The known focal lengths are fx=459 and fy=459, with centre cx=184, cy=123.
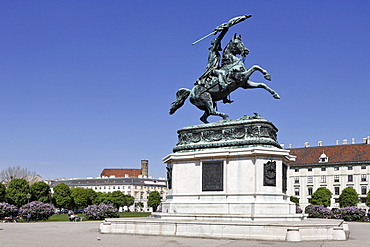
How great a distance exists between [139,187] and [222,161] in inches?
Answer: 6197

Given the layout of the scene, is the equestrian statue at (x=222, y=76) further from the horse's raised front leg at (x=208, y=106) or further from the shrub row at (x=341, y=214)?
the shrub row at (x=341, y=214)

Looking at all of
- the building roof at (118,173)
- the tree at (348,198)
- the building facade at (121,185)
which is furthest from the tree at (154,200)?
the building roof at (118,173)

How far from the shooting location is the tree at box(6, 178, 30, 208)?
235ft

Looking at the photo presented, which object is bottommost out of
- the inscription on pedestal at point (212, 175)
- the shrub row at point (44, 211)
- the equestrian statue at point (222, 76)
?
the shrub row at point (44, 211)

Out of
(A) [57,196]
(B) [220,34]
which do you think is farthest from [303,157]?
(B) [220,34]

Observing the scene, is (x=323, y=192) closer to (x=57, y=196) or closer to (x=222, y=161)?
(x=57, y=196)

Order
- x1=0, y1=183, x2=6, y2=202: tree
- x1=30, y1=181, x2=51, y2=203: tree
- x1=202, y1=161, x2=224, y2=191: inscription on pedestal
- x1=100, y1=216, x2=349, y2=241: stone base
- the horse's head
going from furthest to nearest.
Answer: x1=30, y1=181, x2=51, y2=203: tree
x1=0, y1=183, x2=6, y2=202: tree
the horse's head
x1=202, y1=161, x2=224, y2=191: inscription on pedestal
x1=100, y1=216, x2=349, y2=241: stone base

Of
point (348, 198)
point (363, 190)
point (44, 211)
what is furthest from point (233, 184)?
point (363, 190)

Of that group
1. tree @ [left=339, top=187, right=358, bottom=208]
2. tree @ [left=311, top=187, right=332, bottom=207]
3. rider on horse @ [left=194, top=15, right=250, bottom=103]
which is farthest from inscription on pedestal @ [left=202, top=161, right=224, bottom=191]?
tree @ [left=311, top=187, right=332, bottom=207]

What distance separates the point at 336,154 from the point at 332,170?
11.7 ft

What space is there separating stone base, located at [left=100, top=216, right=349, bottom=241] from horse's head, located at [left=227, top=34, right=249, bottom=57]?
8.70 metres

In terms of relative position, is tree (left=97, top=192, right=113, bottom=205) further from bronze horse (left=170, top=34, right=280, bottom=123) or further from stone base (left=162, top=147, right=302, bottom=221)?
stone base (left=162, top=147, right=302, bottom=221)

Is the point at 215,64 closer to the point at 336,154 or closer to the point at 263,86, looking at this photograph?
the point at 263,86

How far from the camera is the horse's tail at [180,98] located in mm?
25106
